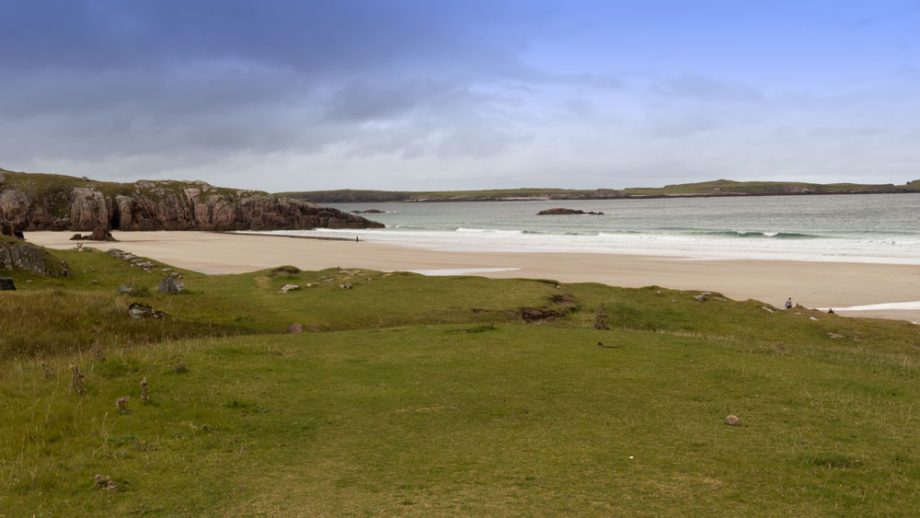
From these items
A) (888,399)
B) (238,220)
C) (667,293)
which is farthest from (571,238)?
(888,399)

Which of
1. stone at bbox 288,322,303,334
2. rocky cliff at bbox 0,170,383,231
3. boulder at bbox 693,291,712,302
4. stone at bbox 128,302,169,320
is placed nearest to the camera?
stone at bbox 128,302,169,320

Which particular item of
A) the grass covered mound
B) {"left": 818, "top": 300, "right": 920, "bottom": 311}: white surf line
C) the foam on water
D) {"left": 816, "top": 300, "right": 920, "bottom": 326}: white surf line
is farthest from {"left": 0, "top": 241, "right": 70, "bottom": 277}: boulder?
the foam on water

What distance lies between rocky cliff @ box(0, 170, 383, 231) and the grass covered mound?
99025 millimetres

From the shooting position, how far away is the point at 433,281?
29.1m

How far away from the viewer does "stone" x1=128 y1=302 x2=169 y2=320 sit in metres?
18.9

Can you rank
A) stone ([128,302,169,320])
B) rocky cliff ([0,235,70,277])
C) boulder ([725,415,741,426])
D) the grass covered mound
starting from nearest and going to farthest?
the grass covered mound
boulder ([725,415,741,426])
stone ([128,302,169,320])
rocky cliff ([0,235,70,277])

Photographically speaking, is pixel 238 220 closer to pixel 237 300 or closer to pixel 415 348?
pixel 237 300

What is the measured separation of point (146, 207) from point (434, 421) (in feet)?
377

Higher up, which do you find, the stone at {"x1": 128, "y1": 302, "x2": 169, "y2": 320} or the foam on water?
the stone at {"x1": 128, "y1": 302, "x2": 169, "y2": 320}

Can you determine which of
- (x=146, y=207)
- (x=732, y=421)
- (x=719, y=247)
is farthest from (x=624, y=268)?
(x=146, y=207)

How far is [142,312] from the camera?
19156mm

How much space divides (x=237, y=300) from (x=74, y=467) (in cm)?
1568

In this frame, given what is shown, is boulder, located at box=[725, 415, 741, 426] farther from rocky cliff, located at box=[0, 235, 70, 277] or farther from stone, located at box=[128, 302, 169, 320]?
rocky cliff, located at box=[0, 235, 70, 277]

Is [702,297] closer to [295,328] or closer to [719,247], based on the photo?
[295,328]
